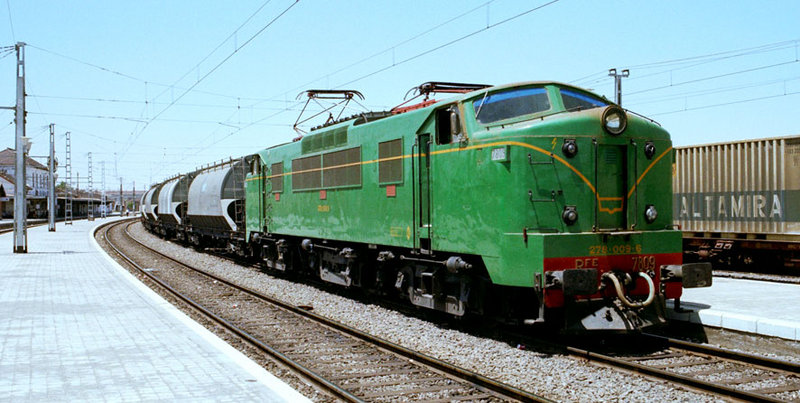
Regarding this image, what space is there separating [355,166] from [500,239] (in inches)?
186

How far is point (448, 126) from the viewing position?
9930 mm

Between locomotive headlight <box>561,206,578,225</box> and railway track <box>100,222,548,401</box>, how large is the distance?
243 cm

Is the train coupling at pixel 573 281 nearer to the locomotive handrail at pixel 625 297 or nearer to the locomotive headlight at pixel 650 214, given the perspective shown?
the locomotive handrail at pixel 625 297

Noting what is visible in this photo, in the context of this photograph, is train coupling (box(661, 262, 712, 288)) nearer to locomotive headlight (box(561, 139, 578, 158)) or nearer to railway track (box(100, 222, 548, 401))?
locomotive headlight (box(561, 139, 578, 158))

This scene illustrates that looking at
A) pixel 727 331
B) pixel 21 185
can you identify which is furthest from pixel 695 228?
pixel 21 185

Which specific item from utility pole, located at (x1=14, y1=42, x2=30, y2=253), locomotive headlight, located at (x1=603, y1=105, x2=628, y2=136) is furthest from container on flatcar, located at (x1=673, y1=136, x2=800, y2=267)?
utility pole, located at (x1=14, y1=42, x2=30, y2=253)

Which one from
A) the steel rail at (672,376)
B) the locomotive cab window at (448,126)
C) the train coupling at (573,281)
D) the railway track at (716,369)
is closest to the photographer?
the steel rail at (672,376)

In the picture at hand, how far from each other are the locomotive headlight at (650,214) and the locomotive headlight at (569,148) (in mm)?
1456

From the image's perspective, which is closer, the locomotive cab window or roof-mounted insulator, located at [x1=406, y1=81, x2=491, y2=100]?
the locomotive cab window

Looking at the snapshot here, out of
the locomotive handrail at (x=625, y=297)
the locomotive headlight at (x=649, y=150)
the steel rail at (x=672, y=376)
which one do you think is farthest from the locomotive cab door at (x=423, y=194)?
the locomotive headlight at (x=649, y=150)

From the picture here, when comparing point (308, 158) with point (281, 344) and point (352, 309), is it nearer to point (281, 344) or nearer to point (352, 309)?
point (352, 309)

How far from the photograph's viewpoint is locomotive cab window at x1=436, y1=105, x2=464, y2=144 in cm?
961

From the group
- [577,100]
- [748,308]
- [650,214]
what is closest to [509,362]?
[650,214]

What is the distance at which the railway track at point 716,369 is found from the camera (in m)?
6.85
